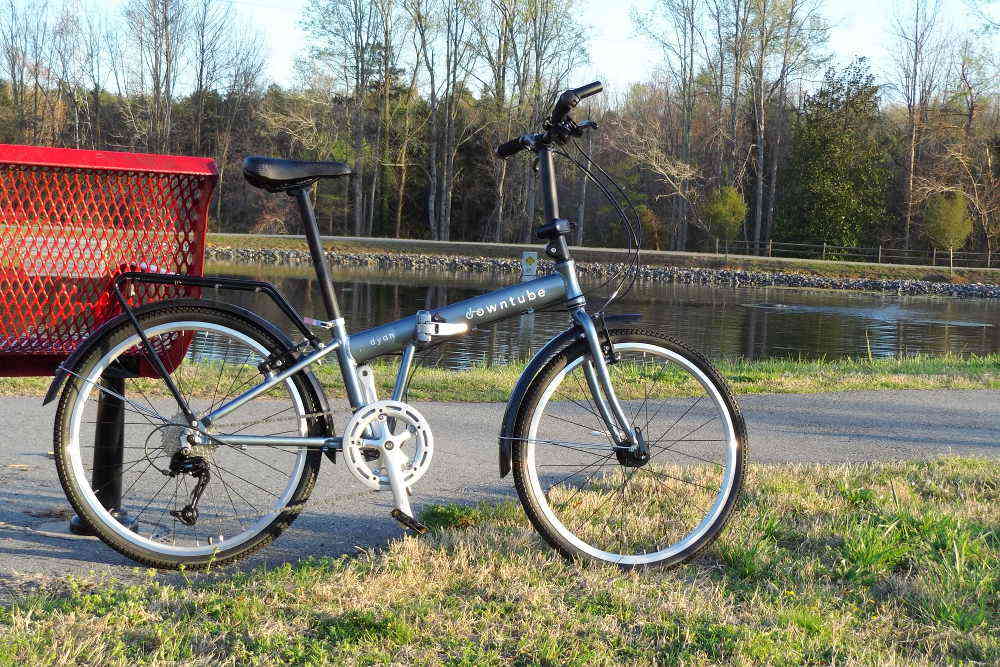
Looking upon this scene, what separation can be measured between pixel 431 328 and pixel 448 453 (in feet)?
6.71

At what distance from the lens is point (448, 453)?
5.31 metres

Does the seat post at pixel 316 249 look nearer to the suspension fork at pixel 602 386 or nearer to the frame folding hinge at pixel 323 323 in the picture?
the frame folding hinge at pixel 323 323

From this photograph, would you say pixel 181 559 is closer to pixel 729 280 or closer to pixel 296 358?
pixel 296 358

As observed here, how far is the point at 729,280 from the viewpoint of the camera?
3881 centimetres

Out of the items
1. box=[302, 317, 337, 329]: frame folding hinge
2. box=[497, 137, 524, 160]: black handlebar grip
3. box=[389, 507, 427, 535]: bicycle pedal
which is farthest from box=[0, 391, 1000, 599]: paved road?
box=[497, 137, 524, 160]: black handlebar grip

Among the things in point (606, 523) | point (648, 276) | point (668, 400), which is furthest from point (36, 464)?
point (648, 276)

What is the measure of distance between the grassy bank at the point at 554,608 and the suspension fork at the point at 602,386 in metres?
0.49

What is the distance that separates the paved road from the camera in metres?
3.47

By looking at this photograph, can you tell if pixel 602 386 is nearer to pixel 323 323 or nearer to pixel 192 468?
pixel 323 323

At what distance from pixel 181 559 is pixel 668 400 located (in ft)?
16.1

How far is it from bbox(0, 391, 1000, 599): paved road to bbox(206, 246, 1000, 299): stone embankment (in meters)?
28.8

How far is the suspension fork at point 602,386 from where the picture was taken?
3414 mm

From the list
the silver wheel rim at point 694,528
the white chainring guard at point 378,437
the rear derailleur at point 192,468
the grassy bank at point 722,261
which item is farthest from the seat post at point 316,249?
the grassy bank at point 722,261

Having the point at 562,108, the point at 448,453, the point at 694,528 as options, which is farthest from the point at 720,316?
the point at 562,108
